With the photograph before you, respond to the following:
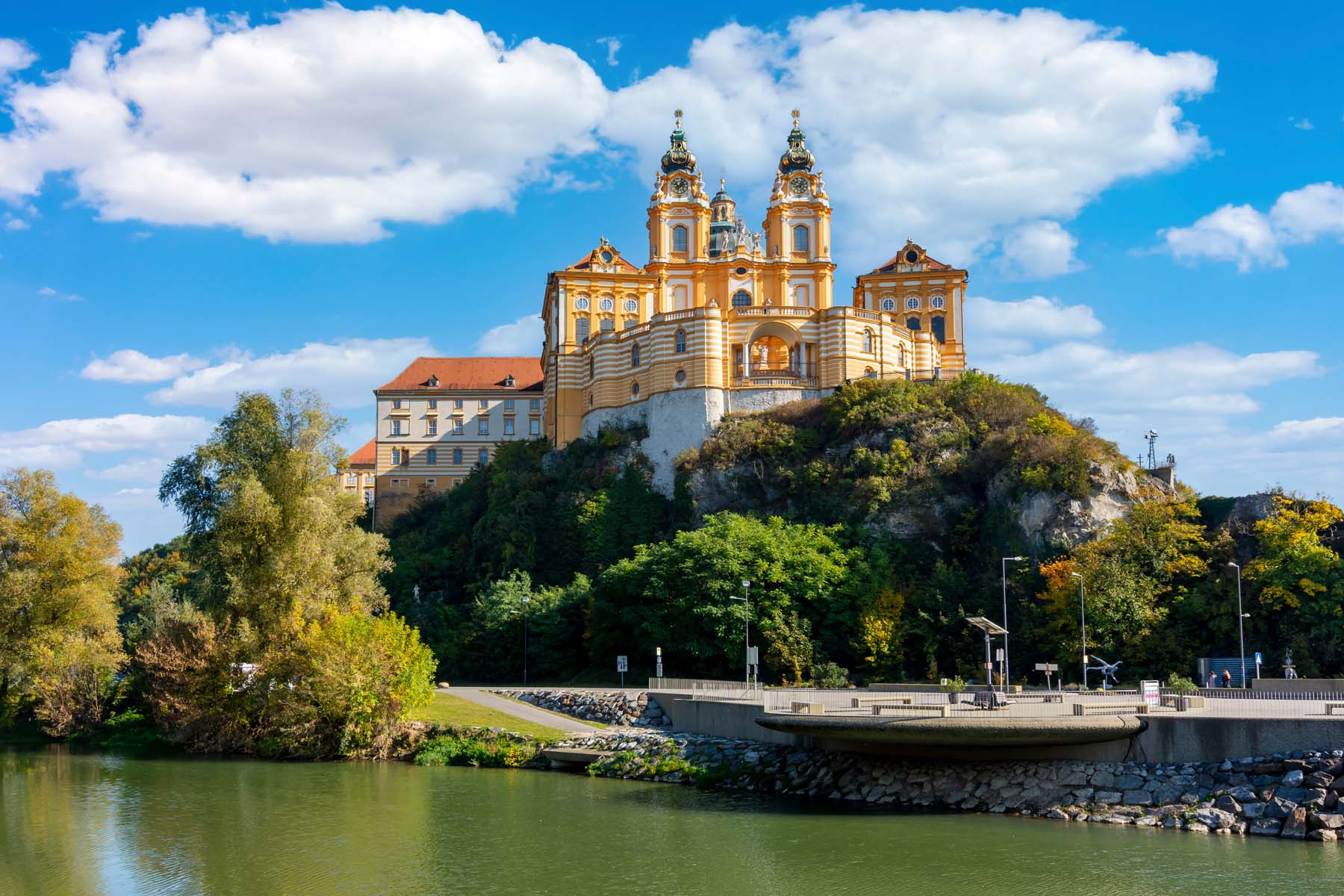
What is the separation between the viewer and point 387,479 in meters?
97.6

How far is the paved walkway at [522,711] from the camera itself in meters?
45.3

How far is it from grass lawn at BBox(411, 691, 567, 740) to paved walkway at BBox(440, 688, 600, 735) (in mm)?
558

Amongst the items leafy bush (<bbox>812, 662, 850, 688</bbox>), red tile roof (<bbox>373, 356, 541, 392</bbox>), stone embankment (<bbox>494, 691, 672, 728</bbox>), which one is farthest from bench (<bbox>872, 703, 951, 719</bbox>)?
red tile roof (<bbox>373, 356, 541, 392</bbox>)

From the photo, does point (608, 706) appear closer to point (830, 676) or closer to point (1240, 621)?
point (830, 676)

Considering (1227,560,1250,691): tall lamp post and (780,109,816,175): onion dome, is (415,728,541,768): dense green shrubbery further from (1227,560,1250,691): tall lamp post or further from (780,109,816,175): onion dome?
(780,109,816,175): onion dome

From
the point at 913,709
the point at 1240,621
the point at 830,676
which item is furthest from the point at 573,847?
the point at 1240,621

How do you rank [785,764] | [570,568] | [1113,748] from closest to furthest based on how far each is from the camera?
[1113,748], [785,764], [570,568]

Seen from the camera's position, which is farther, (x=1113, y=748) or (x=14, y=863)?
(x=1113, y=748)

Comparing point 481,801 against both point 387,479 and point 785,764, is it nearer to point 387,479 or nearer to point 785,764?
point 785,764

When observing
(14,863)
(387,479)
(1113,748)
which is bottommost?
(14,863)

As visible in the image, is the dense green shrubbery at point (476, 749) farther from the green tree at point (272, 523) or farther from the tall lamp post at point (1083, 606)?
the tall lamp post at point (1083, 606)

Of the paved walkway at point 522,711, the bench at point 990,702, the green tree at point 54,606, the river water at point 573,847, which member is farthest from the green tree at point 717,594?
the green tree at point 54,606

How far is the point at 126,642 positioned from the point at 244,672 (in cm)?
1947

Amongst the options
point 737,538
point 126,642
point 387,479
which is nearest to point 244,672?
point 126,642
